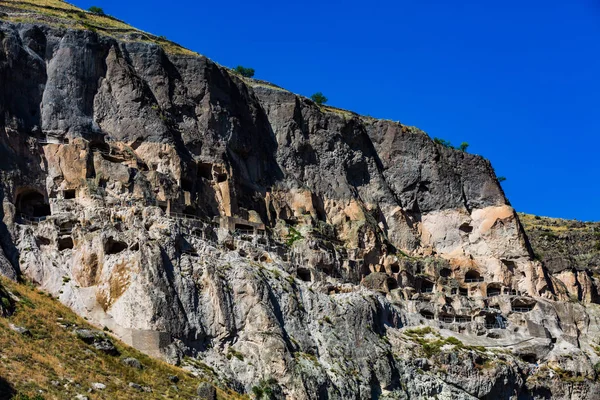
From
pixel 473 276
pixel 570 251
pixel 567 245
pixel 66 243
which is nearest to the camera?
pixel 66 243

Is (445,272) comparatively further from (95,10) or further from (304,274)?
(95,10)

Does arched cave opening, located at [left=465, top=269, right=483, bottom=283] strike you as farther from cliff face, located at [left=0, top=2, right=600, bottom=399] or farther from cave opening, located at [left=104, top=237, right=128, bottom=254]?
cave opening, located at [left=104, top=237, right=128, bottom=254]

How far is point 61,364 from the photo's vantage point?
52156 mm

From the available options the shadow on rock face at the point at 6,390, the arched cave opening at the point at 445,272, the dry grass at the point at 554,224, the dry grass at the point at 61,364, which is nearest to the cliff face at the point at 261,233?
the arched cave opening at the point at 445,272

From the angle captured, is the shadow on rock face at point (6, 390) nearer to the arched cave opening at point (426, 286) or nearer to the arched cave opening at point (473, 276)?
the arched cave opening at point (426, 286)

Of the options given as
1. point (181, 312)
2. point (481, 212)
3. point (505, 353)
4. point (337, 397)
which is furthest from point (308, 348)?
point (481, 212)

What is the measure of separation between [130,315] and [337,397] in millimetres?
14795

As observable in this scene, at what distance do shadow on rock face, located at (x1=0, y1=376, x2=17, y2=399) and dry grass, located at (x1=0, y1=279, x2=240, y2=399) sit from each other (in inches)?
6.4

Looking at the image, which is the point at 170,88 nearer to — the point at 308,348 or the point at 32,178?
the point at 32,178

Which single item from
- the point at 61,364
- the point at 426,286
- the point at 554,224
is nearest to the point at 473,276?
the point at 426,286

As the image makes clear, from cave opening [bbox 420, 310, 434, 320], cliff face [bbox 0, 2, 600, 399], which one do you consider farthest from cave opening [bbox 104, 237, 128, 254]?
cave opening [bbox 420, 310, 434, 320]

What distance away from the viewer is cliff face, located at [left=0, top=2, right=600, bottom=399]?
66062 mm

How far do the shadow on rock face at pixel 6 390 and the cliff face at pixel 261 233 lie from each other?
1530 cm

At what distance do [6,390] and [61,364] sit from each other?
6310mm
